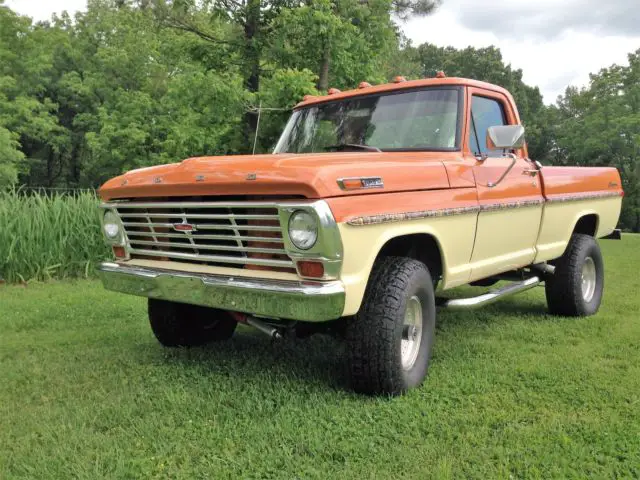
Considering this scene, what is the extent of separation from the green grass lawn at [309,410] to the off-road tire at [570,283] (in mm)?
410

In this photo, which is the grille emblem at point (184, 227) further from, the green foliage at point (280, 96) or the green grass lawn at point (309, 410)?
the green foliage at point (280, 96)

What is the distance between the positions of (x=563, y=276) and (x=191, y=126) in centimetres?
927

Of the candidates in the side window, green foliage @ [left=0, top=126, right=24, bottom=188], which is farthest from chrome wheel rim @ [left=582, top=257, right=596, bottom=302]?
green foliage @ [left=0, top=126, right=24, bottom=188]

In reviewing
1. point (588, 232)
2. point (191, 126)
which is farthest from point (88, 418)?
point (191, 126)

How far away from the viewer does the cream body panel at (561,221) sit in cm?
493

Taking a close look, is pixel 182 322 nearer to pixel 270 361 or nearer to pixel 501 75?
pixel 270 361

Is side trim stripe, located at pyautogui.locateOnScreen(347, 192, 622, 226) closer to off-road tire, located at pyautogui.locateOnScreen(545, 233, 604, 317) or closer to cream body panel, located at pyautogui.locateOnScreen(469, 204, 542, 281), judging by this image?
cream body panel, located at pyautogui.locateOnScreen(469, 204, 542, 281)

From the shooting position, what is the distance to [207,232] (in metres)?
3.42

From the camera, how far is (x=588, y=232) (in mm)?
5918

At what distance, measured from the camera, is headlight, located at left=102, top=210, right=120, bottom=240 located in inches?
153

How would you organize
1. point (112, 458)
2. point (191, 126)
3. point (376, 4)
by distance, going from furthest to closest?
point (191, 126) → point (376, 4) → point (112, 458)

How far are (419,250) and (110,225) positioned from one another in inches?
81.7

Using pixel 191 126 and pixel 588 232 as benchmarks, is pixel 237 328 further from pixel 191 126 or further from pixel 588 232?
pixel 191 126

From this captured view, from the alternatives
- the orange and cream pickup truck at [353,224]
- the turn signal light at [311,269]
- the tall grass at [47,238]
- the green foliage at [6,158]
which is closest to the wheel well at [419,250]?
the orange and cream pickup truck at [353,224]
